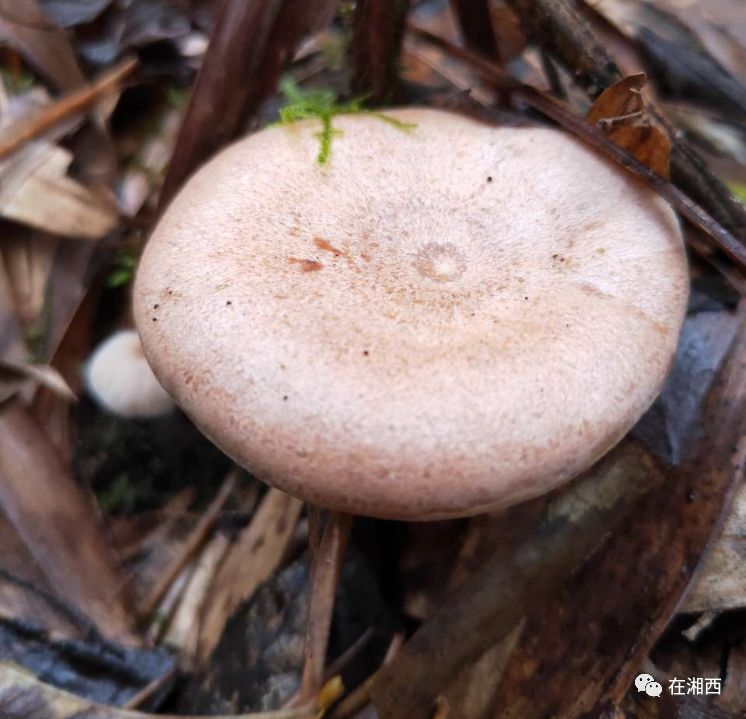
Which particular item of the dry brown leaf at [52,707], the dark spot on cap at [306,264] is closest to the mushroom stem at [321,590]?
the dry brown leaf at [52,707]

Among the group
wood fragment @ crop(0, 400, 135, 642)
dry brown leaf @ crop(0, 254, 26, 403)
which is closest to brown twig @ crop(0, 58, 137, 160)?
dry brown leaf @ crop(0, 254, 26, 403)

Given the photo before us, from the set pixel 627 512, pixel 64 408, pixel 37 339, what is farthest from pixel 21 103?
pixel 627 512

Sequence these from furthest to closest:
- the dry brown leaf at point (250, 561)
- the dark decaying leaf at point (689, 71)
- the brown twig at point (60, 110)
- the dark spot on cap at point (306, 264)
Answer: the dark decaying leaf at point (689, 71), the brown twig at point (60, 110), the dry brown leaf at point (250, 561), the dark spot on cap at point (306, 264)

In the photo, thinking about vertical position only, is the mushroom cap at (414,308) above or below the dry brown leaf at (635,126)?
below

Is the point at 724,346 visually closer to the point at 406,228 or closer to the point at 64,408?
the point at 406,228

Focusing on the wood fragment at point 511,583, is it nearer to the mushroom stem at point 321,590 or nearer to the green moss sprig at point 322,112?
the mushroom stem at point 321,590

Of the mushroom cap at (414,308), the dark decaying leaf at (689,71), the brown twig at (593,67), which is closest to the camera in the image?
the mushroom cap at (414,308)

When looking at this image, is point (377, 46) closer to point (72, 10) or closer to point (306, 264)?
point (306, 264)
